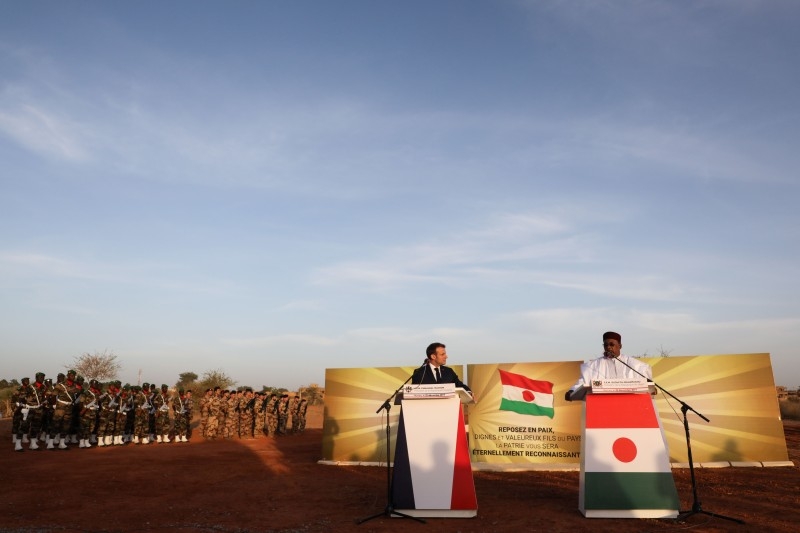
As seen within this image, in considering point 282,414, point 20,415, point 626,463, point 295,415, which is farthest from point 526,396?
point 295,415

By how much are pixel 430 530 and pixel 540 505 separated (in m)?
2.00

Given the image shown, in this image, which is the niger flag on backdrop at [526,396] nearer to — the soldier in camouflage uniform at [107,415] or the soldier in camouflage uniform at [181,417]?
the soldier in camouflage uniform at [107,415]

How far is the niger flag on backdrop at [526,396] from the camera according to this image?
1173 cm

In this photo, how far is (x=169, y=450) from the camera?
16.6m

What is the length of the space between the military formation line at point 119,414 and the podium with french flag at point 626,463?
1634 centimetres

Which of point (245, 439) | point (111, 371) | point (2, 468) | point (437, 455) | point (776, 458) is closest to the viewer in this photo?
point (437, 455)

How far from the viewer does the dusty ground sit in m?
6.58

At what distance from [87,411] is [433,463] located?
1488cm

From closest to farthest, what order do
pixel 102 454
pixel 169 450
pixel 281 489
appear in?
pixel 281 489, pixel 102 454, pixel 169 450

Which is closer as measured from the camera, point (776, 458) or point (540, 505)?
point (540, 505)

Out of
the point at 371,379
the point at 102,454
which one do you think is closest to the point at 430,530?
the point at 371,379

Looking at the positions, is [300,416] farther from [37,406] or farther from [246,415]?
[37,406]

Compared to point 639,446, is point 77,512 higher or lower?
lower

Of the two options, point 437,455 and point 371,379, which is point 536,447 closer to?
point 371,379
